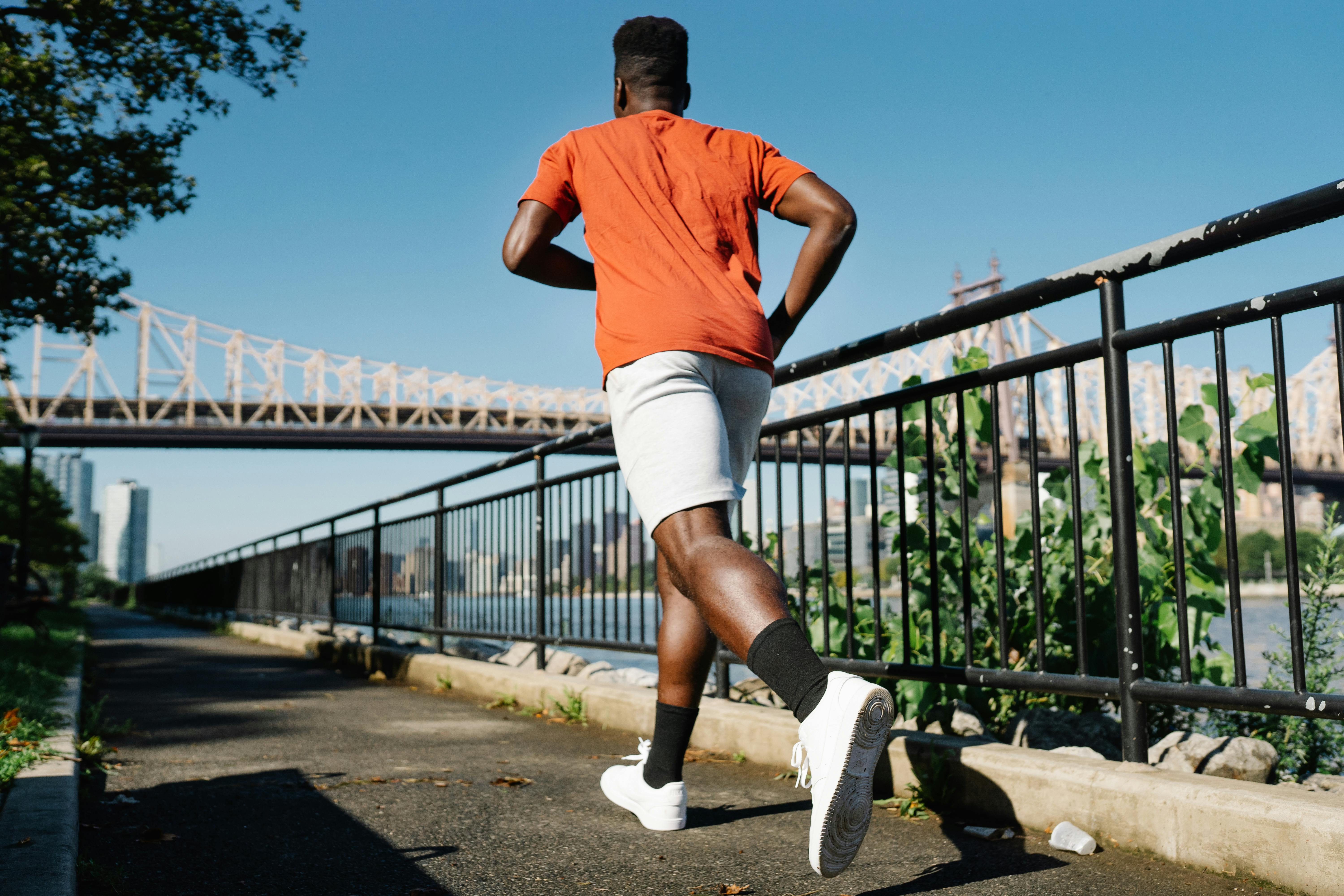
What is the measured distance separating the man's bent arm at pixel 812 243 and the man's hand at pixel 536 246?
33mm

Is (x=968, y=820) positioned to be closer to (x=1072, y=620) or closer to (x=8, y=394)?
(x=1072, y=620)

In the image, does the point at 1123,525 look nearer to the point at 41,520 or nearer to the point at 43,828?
the point at 43,828

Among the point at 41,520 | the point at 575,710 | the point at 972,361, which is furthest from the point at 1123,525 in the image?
the point at 41,520

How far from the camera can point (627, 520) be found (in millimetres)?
4230

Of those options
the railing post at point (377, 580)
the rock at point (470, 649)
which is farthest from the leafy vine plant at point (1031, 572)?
the railing post at point (377, 580)

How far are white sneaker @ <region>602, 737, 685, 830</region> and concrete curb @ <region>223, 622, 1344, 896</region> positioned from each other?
52cm

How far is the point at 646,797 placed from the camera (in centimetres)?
213

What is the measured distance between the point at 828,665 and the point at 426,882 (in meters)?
1.30

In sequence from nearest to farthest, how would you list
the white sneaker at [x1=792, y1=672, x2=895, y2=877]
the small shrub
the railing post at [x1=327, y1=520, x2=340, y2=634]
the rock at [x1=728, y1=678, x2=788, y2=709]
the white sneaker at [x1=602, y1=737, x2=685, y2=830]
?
the white sneaker at [x1=792, y1=672, x2=895, y2=877] → the white sneaker at [x1=602, y1=737, x2=685, y2=830] → the small shrub → the rock at [x1=728, y1=678, x2=788, y2=709] → the railing post at [x1=327, y1=520, x2=340, y2=634]

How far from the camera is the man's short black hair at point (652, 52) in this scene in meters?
2.10

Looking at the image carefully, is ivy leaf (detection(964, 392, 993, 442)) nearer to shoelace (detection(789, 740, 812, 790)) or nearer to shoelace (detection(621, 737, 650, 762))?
shoelace (detection(621, 737, 650, 762))

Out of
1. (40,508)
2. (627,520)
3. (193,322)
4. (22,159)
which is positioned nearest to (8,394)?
(40,508)

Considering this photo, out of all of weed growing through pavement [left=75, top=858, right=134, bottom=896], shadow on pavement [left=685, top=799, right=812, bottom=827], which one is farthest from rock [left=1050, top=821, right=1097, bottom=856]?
weed growing through pavement [left=75, top=858, right=134, bottom=896]

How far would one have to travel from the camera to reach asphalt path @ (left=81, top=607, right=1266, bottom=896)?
175 centimetres
